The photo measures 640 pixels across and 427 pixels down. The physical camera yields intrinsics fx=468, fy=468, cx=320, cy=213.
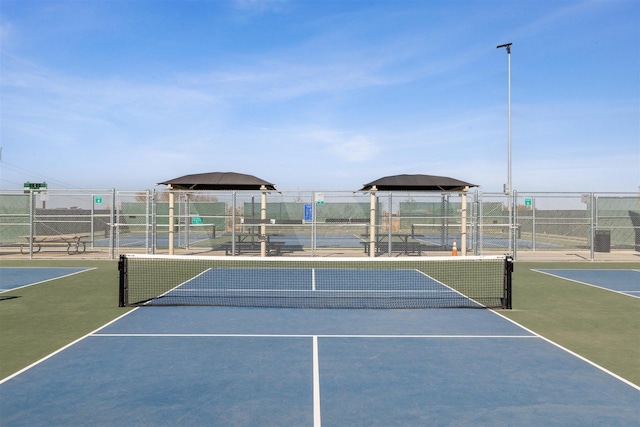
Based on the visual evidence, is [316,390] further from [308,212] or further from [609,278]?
[308,212]

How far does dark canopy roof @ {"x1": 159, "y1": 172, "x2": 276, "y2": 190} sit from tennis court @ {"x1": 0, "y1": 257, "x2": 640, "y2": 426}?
11015mm

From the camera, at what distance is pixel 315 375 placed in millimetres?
5945

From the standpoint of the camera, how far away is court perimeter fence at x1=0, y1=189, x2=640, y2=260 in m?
20.0

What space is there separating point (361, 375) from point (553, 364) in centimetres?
276

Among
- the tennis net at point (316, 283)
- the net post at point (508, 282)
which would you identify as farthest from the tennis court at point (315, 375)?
the tennis net at point (316, 283)

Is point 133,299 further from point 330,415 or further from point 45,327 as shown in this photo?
point 330,415

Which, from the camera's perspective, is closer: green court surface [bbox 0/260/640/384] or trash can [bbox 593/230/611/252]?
green court surface [bbox 0/260/640/384]

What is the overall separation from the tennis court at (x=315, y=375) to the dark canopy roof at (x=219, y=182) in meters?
11.0

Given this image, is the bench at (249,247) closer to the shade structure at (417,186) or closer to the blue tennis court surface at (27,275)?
the shade structure at (417,186)

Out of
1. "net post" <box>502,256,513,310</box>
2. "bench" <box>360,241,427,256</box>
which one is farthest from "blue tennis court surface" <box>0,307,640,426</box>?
"bench" <box>360,241,427,256</box>

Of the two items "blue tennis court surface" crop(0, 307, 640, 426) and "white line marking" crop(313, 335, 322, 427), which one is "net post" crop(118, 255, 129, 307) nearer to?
"blue tennis court surface" crop(0, 307, 640, 426)

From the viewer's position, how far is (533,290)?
12586 millimetres

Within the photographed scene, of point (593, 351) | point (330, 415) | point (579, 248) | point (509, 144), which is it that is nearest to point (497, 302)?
point (593, 351)

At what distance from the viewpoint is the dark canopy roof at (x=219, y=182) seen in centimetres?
2030
